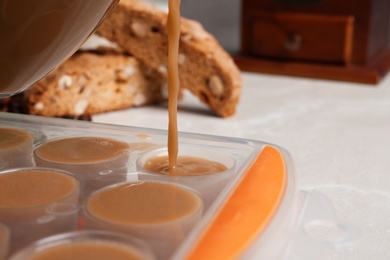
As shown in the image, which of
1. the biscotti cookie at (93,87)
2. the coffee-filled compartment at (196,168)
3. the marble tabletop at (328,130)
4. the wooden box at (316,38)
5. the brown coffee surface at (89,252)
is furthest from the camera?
the wooden box at (316,38)

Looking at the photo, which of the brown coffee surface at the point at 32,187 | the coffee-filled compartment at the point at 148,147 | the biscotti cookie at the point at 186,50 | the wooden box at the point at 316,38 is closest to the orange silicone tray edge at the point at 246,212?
the coffee-filled compartment at the point at 148,147

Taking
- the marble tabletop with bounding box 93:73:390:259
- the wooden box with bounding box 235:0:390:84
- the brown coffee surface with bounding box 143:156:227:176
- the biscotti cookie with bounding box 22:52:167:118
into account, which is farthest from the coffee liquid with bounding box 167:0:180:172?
the wooden box with bounding box 235:0:390:84

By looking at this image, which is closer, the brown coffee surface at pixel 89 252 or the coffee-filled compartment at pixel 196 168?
the brown coffee surface at pixel 89 252

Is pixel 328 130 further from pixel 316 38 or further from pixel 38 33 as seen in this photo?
pixel 38 33

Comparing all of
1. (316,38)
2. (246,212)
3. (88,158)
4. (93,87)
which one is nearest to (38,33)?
(88,158)

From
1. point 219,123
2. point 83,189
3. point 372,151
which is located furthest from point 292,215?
Result: point 219,123

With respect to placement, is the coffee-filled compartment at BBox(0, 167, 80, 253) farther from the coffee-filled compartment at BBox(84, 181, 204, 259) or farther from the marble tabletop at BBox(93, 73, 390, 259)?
the marble tabletop at BBox(93, 73, 390, 259)

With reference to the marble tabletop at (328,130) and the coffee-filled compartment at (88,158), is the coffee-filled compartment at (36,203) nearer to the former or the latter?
the coffee-filled compartment at (88,158)
